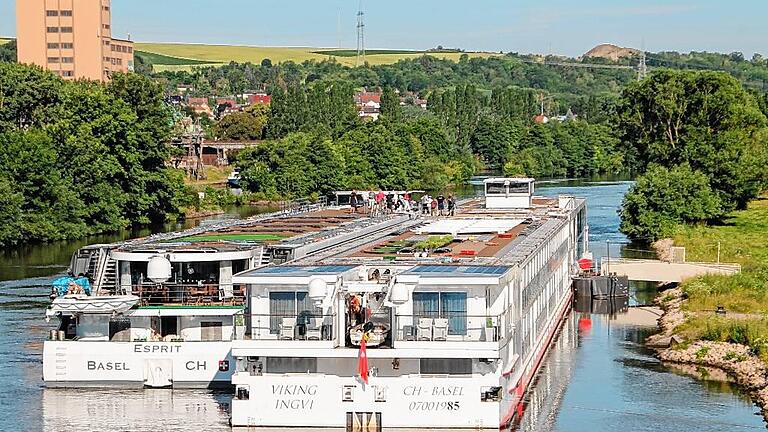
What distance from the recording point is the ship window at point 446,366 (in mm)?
23891

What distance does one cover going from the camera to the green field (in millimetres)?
35062

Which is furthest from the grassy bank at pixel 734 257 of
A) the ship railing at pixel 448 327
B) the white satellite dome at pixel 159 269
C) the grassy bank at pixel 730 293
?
the white satellite dome at pixel 159 269

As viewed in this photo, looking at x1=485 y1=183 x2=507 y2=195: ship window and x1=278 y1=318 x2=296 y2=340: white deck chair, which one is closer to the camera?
x1=278 y1=318 x2=296 y2=340: white deck chair

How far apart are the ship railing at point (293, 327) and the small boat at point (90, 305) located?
498 centimetres

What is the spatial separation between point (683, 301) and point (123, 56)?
372 feet

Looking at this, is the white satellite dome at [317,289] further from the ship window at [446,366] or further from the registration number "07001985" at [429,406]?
the registration number "07001985" at [429,406]

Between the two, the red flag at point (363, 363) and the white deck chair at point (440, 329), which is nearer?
the red flag at point (363, 363)

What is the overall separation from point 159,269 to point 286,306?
5.81 meters

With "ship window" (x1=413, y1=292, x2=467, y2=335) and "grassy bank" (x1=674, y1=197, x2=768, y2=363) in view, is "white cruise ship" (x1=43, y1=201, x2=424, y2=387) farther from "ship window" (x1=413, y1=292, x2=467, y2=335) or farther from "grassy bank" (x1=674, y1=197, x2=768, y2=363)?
"grassy bank" (x1=674, y1=197, x2=768, y2=363)

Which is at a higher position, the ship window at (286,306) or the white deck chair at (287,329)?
the ship window at (286,306)

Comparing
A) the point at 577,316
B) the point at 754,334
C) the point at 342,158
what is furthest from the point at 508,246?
the point at 342,158

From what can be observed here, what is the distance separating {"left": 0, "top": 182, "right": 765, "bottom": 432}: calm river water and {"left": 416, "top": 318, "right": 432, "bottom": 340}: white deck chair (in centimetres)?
318

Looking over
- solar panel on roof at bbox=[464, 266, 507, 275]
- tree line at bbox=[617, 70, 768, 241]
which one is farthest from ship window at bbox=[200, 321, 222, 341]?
tree line at bbox=[617, 70, 768, 241]

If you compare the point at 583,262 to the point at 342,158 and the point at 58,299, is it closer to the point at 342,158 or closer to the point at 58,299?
the point at 58,299
